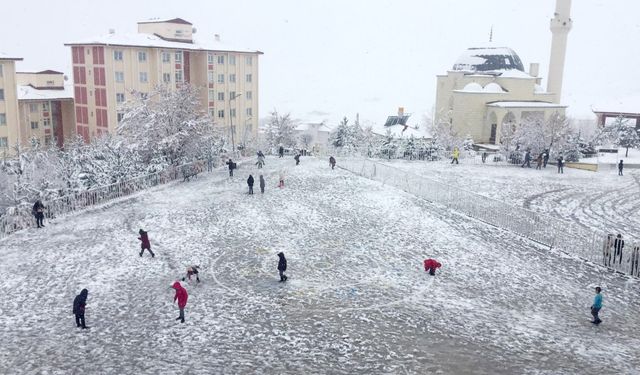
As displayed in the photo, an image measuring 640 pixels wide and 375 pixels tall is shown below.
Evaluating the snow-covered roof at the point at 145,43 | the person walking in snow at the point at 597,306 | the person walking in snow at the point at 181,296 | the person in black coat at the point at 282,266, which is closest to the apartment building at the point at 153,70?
the snow-covered roof at the point at 145,43

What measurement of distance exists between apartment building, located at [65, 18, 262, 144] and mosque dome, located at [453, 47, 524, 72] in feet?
100

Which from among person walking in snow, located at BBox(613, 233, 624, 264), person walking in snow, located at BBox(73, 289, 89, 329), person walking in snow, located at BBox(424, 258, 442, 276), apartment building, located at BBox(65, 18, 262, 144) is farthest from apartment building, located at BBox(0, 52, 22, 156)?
person walking in snow, located at BBox(613, 233, 624, 264)

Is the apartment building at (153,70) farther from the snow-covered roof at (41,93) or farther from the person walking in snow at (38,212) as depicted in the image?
the person walking in snow at (38,212)

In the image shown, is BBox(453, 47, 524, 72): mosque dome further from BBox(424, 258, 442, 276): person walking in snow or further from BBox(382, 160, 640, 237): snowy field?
BBox(424, 258, 442, 276): person walking in snow

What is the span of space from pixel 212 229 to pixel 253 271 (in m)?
5.65

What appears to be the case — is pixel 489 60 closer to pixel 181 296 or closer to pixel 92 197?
pixel 92 197

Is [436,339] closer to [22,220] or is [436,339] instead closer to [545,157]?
[22,220]

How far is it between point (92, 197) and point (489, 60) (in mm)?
60921

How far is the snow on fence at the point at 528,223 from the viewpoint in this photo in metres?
20.5

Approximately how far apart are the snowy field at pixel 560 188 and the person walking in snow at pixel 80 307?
20.4 m

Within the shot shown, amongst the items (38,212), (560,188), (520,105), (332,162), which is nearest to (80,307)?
(38,212)

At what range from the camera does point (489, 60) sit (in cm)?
7338

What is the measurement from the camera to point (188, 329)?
14.7 m

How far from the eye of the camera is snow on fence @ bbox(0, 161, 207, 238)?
2375 centimetres
